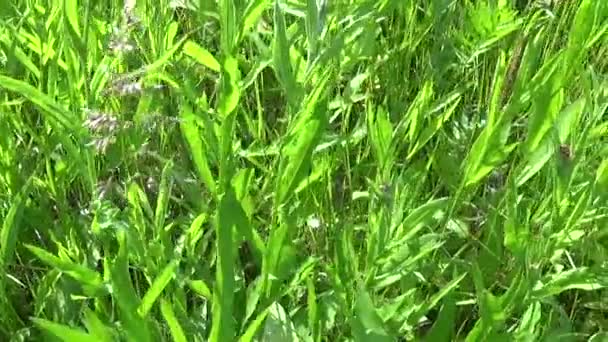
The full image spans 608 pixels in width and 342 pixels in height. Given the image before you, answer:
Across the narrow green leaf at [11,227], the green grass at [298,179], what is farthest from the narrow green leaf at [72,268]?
the narrow green leaf at [11,227]

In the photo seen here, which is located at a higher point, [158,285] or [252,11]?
[252,11]

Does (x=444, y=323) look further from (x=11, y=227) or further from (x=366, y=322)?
(x=11, y=227)

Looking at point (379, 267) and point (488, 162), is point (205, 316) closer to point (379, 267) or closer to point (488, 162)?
point (379, 267)

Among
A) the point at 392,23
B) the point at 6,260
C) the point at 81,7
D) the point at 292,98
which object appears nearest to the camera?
the point at 292,98

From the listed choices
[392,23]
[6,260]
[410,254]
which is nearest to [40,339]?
[6,260]

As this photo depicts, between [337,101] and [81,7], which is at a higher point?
[81,7]

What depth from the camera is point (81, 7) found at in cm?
122

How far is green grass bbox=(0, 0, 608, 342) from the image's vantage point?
3.12 ft

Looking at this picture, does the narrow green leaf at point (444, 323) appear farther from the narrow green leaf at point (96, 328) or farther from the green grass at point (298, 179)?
the narrow green leaf at point (96, 328)

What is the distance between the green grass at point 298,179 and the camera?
0.95 meters

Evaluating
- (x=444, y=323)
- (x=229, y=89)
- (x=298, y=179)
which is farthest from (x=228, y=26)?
(x=444, y=323)

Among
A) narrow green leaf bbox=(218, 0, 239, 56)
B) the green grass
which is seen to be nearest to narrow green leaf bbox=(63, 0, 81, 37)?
the green grass

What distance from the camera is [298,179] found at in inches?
38.3

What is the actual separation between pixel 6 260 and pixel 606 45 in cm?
77
